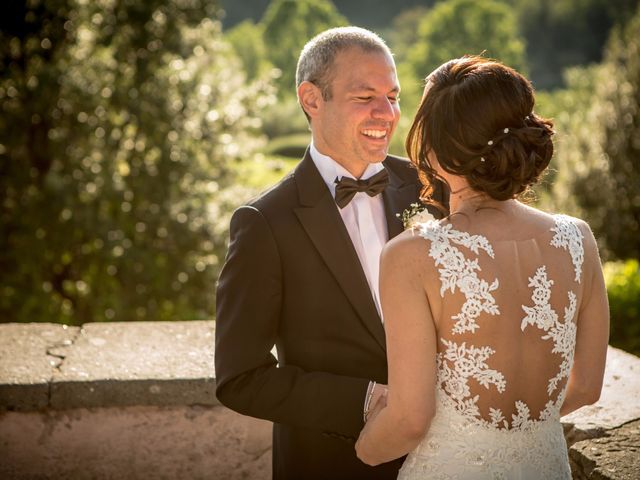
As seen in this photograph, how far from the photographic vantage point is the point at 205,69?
9320 millimetres

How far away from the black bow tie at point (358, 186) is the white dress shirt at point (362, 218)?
6cm

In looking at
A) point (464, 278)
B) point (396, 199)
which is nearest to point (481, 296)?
point (464, 278)

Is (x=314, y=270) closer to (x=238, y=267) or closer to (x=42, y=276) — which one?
(x=238, y=267)

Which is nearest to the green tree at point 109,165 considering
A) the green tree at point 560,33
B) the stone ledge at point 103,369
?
the stone ledge at point 103,369

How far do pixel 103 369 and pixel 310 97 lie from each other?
1.74 metres

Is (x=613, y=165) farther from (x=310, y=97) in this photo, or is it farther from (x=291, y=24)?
(x=291, y=24)

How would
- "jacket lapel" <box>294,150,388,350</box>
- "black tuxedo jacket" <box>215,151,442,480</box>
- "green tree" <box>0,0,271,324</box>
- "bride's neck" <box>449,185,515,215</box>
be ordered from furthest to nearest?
"green tree" <box>0,0,271,324</box>
"jacket lapel" <box>294,150,388,350</box>
"black tuxedo jacket" <box>215,151,442,480</box>
"bride's neck" <box>449,185,515,215</box>

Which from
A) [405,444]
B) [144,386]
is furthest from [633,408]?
[144,386]

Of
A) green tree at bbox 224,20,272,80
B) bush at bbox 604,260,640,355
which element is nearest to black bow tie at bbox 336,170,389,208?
bush at bbox 604,260,640,355

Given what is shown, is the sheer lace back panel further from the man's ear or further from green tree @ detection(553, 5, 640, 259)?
green tree @ detection(553, 5, 640, 259)

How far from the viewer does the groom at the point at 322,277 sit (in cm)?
263

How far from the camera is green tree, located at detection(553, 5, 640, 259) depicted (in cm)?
1432

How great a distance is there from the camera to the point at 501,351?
2.23 m

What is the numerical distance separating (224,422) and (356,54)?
6.22ft
